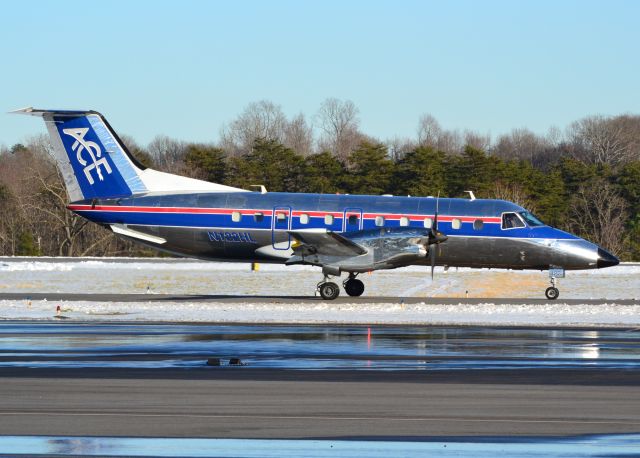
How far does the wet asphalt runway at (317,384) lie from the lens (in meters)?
12.9

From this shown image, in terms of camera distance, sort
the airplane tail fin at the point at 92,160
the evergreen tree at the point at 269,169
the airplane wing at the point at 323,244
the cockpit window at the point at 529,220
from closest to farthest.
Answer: the airplane wing at the point at 323,244 → the cockpit window at the point at 529,220 → the airplane tail fin at the point at 92,160 → the evergreen tree at the point at 269,169

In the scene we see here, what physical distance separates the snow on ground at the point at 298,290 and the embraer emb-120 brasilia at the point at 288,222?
2.24 metres

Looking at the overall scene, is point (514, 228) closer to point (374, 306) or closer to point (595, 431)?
point (374, 306)

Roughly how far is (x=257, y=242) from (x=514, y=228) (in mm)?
8900

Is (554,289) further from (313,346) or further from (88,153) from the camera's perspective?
(313,346)

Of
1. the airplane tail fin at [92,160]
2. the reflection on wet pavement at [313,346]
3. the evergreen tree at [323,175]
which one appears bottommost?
the reflection on wet pavement at [313,346]

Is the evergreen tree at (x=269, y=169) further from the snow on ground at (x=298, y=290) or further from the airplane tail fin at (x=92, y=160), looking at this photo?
the airplane tail fin at (x=92, y=160)

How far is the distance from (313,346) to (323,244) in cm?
1434

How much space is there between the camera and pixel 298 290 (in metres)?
46.4

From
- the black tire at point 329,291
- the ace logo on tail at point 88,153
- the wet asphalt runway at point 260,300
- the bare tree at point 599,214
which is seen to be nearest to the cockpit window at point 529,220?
the wet asphalt runway at point 260,300

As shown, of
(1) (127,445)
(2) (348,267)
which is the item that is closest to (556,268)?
(2) (348,267)

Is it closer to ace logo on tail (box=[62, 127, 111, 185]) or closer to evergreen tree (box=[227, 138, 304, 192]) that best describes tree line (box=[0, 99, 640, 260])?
evergreen tree (box=[227, 138, 304, 192])

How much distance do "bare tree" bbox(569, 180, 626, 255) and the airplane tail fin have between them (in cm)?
4985

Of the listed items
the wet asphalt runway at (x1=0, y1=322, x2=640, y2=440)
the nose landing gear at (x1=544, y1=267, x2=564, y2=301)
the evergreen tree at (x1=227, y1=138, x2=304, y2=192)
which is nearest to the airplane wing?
the nose landing gear at (x1=544, y1=267, x2=564, y2=301)
